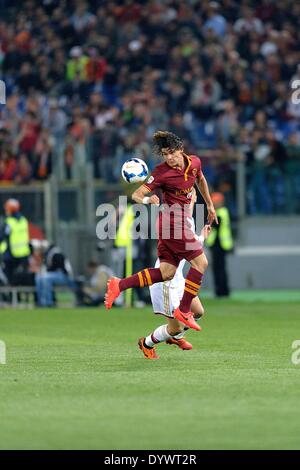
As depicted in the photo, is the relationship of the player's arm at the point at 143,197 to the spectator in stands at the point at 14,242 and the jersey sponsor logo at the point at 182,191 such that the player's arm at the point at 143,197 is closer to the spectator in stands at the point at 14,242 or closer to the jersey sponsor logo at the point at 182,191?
the jersey sponsor logo at the point at 182,191

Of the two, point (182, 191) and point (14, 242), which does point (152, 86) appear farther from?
point (182, 191)

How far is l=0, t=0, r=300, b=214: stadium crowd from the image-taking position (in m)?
27.6

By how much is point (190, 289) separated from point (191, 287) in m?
0.02

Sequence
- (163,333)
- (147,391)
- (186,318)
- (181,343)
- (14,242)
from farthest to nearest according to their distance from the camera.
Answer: (14,242) < (181,343) < (163,333) < (186,318) < (147,391)

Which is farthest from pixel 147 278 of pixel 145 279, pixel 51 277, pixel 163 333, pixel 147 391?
pixel 51 277

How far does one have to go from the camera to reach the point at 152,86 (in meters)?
30.4

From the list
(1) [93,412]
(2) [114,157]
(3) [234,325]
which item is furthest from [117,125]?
(1) [93,412]

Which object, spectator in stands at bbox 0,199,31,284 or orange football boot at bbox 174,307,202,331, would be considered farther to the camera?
spectator in stands at bbox 0,199,31,284

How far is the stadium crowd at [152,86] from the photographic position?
27625 millimetres

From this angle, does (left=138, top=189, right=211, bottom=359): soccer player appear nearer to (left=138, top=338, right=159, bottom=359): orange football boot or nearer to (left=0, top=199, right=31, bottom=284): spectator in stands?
(left=138, top=338, right=159, bottom=359): orange football boot

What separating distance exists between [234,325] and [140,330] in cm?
158

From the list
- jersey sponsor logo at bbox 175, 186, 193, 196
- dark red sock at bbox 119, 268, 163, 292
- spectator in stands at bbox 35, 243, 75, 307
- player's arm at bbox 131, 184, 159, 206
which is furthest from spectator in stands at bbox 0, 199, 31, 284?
player's arm at bbox 131, 184, 159, 206

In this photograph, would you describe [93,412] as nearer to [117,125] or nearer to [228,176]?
[228,176]

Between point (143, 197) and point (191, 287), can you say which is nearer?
point (143, 197)
